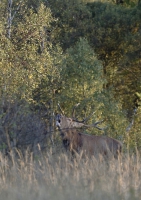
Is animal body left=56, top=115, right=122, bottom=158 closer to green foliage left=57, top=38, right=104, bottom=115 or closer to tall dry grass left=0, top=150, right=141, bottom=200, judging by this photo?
tall dry grass left=0, top=150, right=141, bottom=200

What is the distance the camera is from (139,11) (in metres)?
27.8

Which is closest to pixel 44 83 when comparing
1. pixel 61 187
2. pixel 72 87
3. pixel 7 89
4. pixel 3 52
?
pixel 72 87

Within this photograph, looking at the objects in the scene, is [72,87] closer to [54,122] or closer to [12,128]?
[54,122]

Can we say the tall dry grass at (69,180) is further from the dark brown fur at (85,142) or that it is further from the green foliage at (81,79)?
the green foliage at (81,79)

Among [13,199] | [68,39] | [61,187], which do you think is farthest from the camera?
[68,39]

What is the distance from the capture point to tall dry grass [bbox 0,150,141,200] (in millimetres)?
7727

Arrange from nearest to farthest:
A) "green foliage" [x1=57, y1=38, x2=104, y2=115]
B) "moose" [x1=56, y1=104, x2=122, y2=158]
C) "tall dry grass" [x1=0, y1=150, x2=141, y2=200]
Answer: "tall dry grass" [x1=0, y1=150, x2=141, y2=200], "moose" [x1=56, y1=104, x2=122, y2=158], "green foliage" [x1=57, y1=38, x2=104, y2=115]

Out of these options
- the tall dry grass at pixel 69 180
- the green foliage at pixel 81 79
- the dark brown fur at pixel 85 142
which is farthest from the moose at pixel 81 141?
the green foliage at pixel 81 79

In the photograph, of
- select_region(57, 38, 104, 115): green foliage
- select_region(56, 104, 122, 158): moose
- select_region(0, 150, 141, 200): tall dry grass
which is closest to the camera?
select_region(0, 150, 141, 200): tall dry grass

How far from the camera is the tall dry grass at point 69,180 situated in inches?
304

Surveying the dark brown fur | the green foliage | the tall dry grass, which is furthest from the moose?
the green foliage

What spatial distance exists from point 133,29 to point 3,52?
11.4 metres

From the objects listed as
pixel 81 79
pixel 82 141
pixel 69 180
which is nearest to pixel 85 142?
pixel 82 141

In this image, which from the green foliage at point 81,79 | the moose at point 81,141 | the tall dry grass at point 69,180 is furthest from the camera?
the green foliage at point 81,79
